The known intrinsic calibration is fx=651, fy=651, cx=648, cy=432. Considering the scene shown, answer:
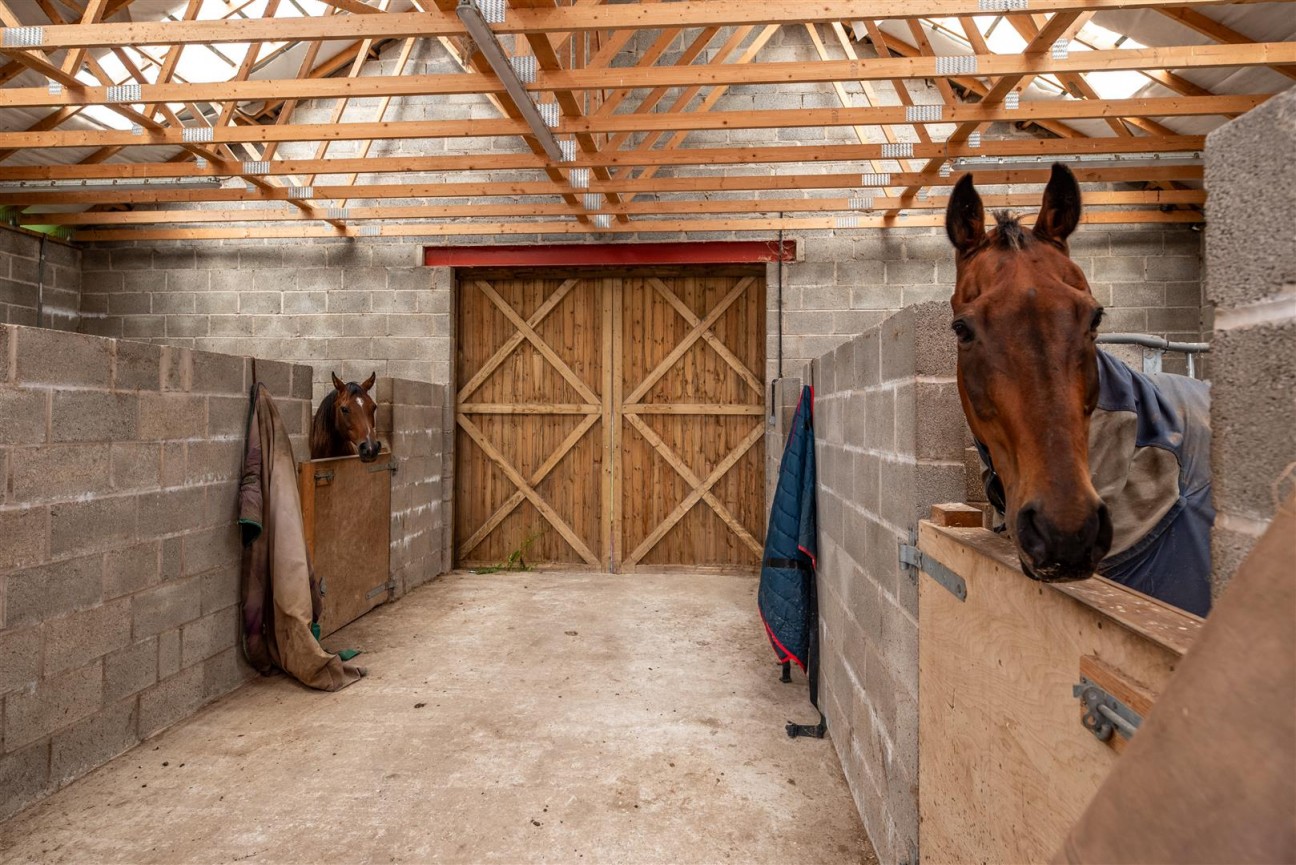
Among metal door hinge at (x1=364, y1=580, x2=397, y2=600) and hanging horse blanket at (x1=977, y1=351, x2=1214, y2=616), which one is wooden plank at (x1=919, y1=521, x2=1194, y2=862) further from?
metal door hinge at (x1=364, y1=580, x2=397, y2=600)

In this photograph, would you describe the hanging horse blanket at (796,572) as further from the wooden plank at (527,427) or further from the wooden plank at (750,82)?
the wooden plank at (527,427)

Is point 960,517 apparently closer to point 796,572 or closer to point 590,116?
point 796,572

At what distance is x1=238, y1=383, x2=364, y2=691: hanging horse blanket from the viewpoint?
348cm

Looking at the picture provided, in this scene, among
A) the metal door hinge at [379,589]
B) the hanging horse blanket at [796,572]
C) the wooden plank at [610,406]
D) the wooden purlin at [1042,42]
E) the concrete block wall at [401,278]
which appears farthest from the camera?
the wooden plank at [610,406]

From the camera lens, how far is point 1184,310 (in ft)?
19.4

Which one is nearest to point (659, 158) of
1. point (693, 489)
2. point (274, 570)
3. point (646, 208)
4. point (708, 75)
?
point (646, 208)

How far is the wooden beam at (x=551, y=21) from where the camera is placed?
3.02 m

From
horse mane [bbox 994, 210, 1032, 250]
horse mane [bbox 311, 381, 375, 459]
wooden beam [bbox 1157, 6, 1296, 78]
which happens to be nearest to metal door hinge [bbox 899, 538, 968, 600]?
horse mane [bbox 994, 210, 1032, 250]

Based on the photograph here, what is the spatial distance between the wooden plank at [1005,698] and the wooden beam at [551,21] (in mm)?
2699

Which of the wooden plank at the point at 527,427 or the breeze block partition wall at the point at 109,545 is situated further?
the wooden plank at the point at 527,427

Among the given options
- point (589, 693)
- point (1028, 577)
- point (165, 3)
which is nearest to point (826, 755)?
point (589, 693)

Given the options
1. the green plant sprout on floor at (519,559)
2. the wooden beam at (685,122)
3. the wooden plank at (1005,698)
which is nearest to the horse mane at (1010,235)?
the wooden plank at (1005,698)

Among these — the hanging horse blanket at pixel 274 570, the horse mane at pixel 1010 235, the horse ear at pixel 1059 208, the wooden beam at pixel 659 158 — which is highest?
the wooden beam at pixel 659 158

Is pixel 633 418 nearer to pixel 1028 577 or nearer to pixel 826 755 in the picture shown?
pixel 826 755
